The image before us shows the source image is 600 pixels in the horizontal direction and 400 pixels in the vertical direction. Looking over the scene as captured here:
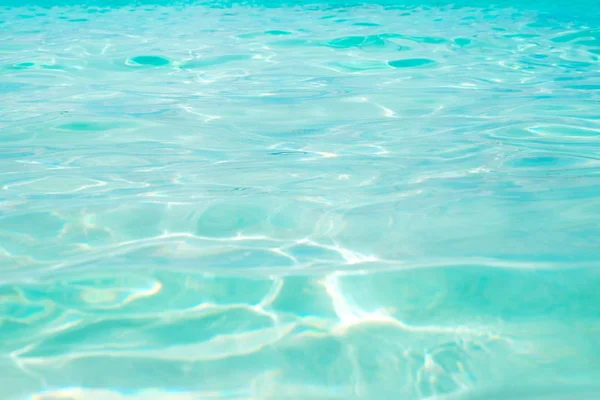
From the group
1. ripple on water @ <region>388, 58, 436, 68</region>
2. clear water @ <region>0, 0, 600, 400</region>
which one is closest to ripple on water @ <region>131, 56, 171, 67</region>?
clear water @ <region>0, 0, 600, 400</region>

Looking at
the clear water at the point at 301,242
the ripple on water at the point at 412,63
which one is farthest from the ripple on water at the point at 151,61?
the ripple on water at the point at 412,63

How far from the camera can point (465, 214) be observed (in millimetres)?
2518

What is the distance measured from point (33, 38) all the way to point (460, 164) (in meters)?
8.13

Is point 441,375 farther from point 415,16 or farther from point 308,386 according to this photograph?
point 415,16

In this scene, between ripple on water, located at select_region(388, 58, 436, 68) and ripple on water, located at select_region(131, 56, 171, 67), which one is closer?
ripple on water, located at select_region(388, 58, 436, 68)

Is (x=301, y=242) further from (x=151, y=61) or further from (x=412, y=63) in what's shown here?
(x=151, y=61)

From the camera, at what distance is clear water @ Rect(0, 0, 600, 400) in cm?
158

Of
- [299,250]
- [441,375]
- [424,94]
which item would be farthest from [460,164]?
[424,94]

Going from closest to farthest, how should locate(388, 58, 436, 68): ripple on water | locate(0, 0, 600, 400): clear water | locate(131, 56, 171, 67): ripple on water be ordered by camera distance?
locate(0, 0, 600, 400): clear water → locate(388, 58, 436, 68): ripple on water → locate(131, 56, 171, 67): ripple on water

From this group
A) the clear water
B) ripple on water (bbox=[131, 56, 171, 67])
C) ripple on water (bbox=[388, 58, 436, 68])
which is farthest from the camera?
ripple on water (bbox=[131, 56, 171, 67])

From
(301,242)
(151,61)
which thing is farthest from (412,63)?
(301,242)

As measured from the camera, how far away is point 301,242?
229 centimetres

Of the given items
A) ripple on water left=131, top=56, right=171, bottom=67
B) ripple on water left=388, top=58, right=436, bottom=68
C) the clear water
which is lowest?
the clear water

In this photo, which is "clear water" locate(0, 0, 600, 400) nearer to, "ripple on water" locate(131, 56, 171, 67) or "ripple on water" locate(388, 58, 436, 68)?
"ripple on water" locate(388, 58, 436, 68)
